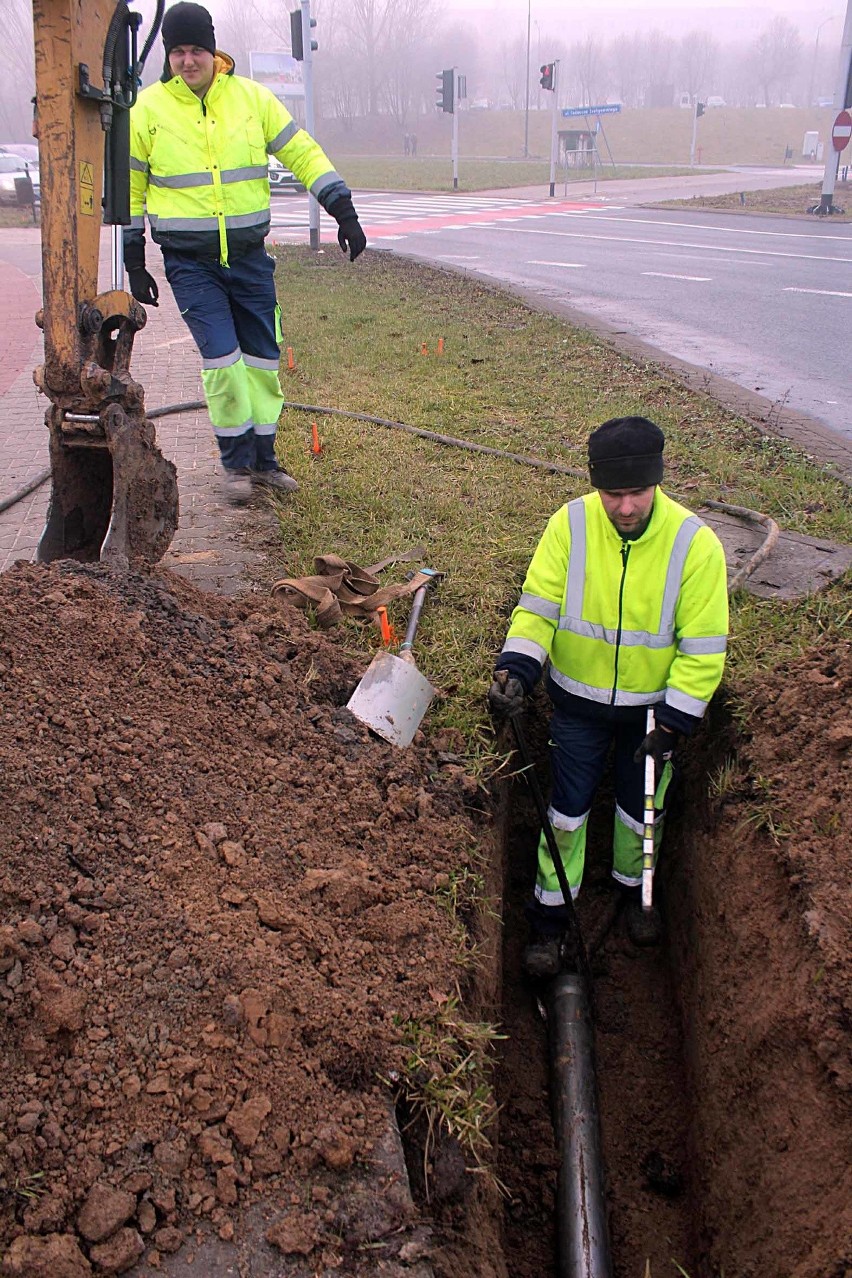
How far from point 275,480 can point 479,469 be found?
1.33m

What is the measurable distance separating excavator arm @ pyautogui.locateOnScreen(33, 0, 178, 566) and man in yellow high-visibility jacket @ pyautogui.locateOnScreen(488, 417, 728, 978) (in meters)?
1.71

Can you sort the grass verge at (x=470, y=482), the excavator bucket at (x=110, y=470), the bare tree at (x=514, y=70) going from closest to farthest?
the grass verge at (x=470, y=482), the excavator bucket at (x=110, y=470), the bare tree at (x=514, y=70)

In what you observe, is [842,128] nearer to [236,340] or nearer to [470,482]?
[470,482]

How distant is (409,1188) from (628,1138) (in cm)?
151

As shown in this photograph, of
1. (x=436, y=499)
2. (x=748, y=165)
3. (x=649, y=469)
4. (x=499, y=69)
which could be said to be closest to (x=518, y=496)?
(x=436, y=499)

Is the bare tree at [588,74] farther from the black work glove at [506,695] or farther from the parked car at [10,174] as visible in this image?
the black work glove at [506,695]

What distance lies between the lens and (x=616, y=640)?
139 inches

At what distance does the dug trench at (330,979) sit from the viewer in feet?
6.93

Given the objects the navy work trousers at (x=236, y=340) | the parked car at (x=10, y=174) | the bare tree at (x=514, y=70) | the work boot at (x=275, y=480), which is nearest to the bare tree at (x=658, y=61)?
the bare tree at (x=514, y=70)

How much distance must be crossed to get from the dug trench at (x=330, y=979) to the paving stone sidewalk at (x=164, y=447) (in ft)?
3.16

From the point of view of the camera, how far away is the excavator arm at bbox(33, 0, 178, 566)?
376 cm

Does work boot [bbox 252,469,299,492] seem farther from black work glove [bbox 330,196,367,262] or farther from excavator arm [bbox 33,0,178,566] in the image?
excavator arm [bbox 33,0,178,566]

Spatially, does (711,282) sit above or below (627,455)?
above

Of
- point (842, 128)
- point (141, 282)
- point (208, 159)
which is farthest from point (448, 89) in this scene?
point (208, 159)
